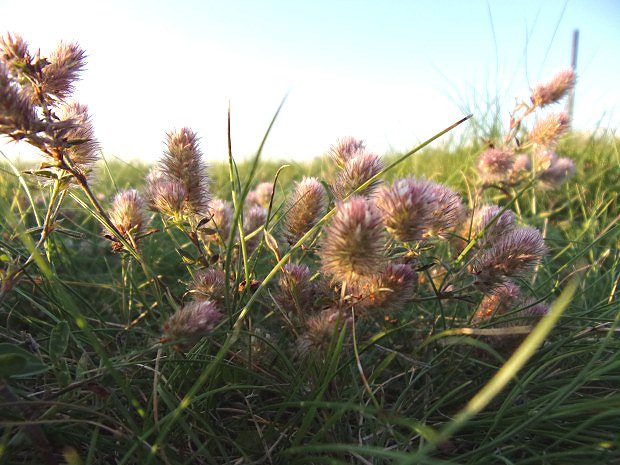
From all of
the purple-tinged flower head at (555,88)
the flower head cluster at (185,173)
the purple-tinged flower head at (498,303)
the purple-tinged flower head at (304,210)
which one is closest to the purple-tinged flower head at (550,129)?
the purple-tinged flower head at (555,88)

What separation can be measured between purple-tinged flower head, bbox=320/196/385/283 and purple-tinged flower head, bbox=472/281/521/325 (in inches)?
18.7

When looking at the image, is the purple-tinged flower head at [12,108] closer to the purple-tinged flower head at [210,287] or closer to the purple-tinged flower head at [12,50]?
the purple-tinged flower head at [12,50]

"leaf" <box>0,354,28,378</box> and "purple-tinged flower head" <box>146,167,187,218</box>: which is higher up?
"purple-tinged flower head" <box>146,167,187,218</box>

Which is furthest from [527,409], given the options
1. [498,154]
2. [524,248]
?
[498,154]

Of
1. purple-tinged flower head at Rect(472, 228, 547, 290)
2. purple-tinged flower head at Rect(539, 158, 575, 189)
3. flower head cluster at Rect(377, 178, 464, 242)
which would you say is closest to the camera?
flower head cluster at Rect(377, 178, 464, 242)

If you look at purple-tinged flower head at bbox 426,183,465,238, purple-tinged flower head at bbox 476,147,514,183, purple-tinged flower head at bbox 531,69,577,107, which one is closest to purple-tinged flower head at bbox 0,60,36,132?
purple-tinged flower head at bbox 426,183,465,238

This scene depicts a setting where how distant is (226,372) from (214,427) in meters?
0.12

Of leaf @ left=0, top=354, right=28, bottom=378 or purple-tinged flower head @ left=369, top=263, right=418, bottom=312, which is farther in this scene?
purple-tinged flower head @ left=369, top=263, right=418, bottom=312

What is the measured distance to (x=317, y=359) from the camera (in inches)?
35.4

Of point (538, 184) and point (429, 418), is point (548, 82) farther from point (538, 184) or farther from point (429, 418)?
point (429, 418)

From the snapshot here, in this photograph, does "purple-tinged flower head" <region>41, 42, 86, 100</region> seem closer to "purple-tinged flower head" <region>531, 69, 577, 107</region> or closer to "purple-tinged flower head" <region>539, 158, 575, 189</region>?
"purple-tinged flower head" <region>531, 69, 577, 107</region>

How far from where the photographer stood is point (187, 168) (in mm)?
1072

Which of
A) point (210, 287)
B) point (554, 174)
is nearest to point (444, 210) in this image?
point (210, 287)

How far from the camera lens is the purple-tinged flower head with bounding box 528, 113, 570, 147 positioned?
1859mm
